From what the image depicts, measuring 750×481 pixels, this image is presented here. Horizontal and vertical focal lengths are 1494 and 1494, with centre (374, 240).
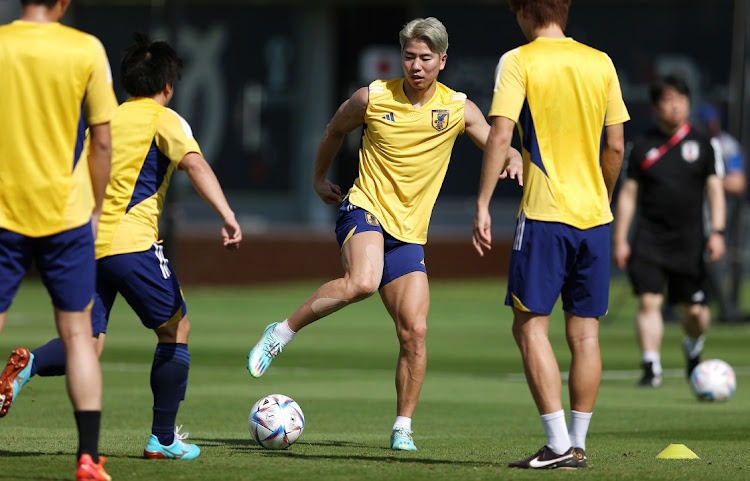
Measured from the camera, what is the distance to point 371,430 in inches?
379

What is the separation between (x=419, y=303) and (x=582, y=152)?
1.60 m

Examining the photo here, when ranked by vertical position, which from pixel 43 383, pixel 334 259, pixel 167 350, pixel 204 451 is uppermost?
pixel 167 350

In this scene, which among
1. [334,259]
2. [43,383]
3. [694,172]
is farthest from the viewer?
[334,259]

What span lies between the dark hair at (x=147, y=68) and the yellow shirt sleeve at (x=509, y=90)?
5.84 ft

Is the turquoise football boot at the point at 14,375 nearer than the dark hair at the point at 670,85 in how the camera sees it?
Yes

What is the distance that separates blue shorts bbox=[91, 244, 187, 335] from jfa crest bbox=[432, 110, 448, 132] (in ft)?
6.01

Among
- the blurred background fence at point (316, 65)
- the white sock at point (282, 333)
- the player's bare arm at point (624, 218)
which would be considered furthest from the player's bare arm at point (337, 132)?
the blurred background fence at point (316, 65)

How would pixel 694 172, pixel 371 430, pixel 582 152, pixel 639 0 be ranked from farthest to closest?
pixel 639 0 < pixel 694 172 < pixel 371 430 < pixel 582 152

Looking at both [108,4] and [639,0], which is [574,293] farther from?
[108,4]

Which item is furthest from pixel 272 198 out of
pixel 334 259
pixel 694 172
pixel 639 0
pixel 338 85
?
pixel 694 172

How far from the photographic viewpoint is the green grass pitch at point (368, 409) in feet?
24.5

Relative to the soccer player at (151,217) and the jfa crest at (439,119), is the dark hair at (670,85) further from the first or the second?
the soccer player at (151,217)

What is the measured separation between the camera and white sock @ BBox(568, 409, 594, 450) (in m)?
7.50

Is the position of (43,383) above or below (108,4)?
below
